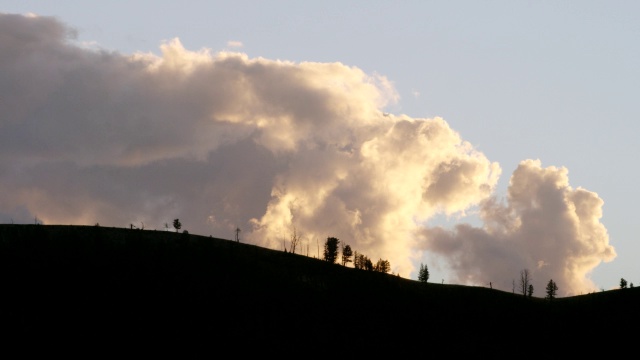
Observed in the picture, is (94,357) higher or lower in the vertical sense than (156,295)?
lower

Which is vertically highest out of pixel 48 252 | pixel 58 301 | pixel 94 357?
pixel 48 252

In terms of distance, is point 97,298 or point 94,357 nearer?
point 94,357

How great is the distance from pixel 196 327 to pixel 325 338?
2682cm

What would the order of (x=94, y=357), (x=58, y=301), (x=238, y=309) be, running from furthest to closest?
1. (x=238, y=309)
2. (x=58, y=301)
3. (x=94, y=357)

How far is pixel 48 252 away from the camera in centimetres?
19950

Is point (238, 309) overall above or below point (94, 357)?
above

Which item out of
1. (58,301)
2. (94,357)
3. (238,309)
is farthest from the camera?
(238,309)

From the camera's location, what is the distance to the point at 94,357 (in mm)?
162625

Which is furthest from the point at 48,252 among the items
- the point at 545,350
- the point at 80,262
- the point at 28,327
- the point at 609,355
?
the point at 609,355

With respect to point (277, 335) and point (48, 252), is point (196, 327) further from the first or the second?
point (48, 252)

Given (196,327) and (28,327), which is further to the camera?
(196,327)

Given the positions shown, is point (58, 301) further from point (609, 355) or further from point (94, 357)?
point (609, 355)

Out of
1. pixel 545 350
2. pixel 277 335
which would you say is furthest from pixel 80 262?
pixel 545 350

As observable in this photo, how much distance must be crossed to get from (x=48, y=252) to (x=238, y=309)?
44.4 meters
